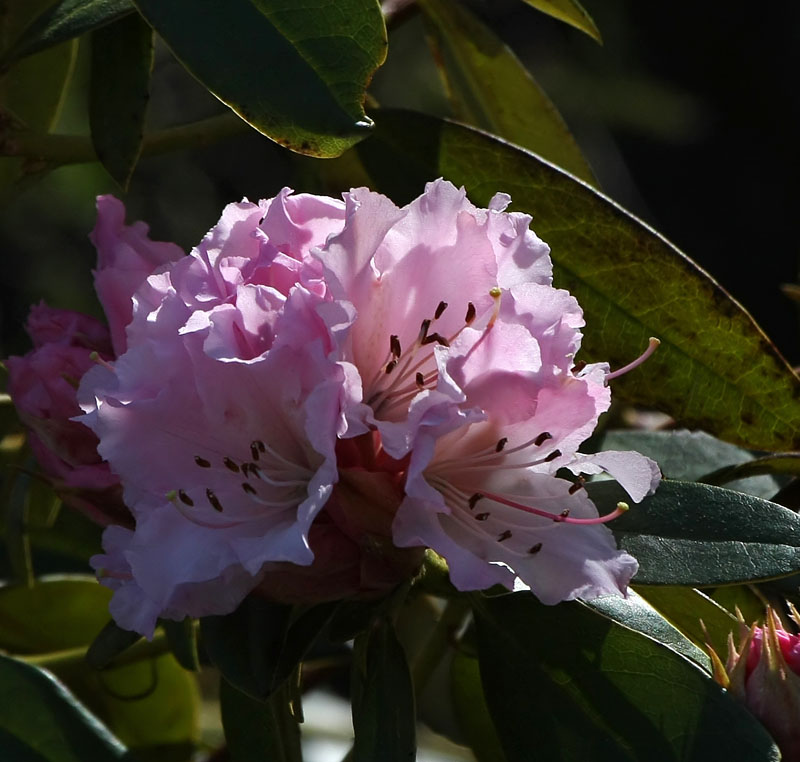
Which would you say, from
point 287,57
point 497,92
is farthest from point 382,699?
point 497,92

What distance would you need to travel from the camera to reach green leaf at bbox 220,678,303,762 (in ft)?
2.58

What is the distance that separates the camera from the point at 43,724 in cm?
87

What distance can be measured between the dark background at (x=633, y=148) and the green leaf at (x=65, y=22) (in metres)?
1.21

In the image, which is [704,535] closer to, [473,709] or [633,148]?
[473,709]

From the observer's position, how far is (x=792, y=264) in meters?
3.82

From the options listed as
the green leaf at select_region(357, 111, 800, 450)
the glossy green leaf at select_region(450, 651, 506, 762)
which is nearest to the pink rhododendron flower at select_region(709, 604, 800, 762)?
the green leaf at select_region(357, 111, 800, 450)

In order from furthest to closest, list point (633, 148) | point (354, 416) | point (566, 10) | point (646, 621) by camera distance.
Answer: point (633, 148) < point (566, 10) < point (646, 621) < point (354, 416)

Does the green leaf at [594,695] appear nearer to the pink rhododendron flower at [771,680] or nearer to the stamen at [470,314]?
the pink rhododendron flower at [771,680]

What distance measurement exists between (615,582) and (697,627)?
18 cm

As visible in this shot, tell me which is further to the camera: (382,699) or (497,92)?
(497,92)

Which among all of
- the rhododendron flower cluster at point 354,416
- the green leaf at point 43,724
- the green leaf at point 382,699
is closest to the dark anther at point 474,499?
the rhododendron flower cluster at point 354,416

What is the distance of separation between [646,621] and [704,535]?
7 centimetres

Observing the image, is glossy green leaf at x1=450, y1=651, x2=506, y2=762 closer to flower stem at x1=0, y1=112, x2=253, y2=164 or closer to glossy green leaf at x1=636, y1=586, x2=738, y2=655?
glossy green leaf at x1=636, y1=586, x2=738, y2=655

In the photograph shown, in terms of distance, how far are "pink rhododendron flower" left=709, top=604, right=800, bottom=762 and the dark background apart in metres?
1.58
